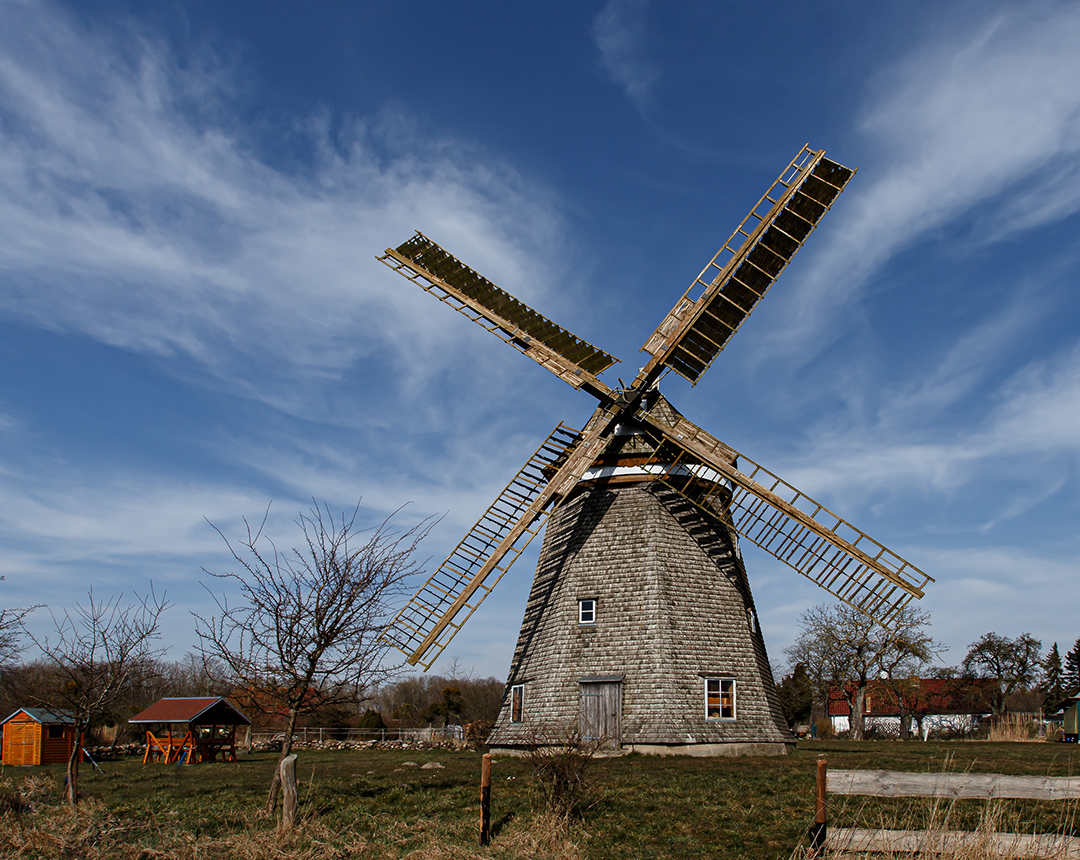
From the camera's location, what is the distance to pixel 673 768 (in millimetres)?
15547

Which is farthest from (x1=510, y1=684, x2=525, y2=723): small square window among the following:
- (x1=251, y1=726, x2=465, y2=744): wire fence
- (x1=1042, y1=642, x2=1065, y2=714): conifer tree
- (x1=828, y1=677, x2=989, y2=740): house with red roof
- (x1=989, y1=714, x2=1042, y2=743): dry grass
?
(x1=1042, y1=642, x2=1065, y2=714): conifer tree

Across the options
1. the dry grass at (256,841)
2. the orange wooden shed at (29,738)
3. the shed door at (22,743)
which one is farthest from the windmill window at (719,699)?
the shed door at (22,743)

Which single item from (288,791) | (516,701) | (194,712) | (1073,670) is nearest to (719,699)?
(516,701)

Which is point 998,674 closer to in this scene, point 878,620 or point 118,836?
point 878,620

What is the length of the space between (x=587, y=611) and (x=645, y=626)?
1568 mm

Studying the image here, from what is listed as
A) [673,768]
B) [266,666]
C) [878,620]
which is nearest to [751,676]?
[878,620]

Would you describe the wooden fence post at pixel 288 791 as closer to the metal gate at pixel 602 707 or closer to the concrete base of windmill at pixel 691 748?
the metal gate at pixel 602 707

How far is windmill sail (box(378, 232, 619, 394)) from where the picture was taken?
2086cm

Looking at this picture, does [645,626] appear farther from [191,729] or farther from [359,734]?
[359,734]

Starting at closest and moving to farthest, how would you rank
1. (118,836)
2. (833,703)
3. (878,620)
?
(118,836), (878,620), (833,703)

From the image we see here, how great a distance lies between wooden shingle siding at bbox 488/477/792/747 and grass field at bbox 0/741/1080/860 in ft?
5.57

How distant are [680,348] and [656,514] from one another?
4268 millimetres

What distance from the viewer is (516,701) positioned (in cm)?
2041

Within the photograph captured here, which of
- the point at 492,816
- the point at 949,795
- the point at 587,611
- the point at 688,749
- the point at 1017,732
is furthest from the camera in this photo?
the point at 1017,732
